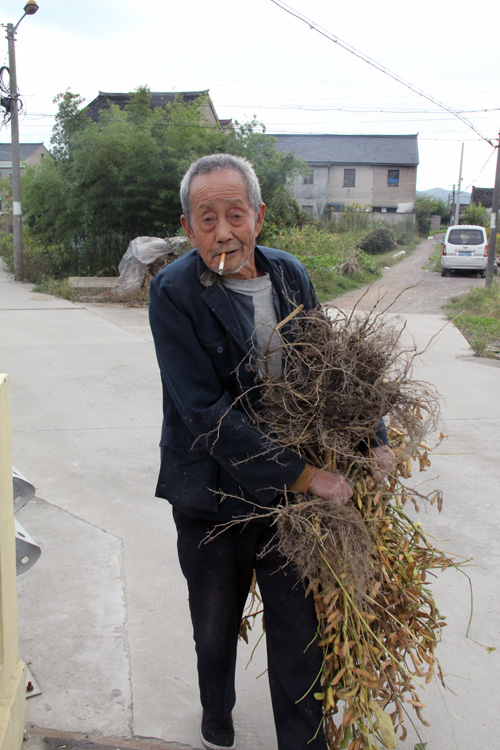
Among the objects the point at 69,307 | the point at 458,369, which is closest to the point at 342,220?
the point at 69,307

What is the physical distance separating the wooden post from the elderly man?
1.34 feet

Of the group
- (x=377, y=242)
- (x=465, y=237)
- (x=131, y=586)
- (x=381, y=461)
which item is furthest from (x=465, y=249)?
(x=381, y=461)

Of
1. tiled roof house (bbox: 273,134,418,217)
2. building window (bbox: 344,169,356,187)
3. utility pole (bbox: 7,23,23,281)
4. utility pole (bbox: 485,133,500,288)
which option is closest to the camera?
utility pole (bbox: 485,133,500,288)

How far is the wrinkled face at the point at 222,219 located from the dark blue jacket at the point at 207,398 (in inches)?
2.3

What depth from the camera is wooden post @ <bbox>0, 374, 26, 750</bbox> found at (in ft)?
5.44

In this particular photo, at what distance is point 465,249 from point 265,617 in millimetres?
18612

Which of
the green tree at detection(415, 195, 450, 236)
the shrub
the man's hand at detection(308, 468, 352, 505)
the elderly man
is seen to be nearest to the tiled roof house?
the green tree at detection(415, 195, 450, 236)

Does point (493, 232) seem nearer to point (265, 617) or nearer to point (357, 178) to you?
point (265, 617)

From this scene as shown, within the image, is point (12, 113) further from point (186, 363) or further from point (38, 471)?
point (186, 363)

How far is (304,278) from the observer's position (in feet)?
6.27

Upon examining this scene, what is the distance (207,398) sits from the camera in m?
1.66

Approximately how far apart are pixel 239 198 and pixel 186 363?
1.50 ft

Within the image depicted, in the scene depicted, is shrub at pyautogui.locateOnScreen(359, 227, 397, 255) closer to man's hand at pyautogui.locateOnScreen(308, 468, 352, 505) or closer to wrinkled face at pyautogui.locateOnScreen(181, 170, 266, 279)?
wrinkled face at pyautogui.locateOnScreen(181, 170, 266, 279)

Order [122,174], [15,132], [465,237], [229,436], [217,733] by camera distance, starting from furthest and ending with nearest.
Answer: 1. [465,237]
2. [15,132]
3. [122,174]
4. [217,733]
5. [229,436]
